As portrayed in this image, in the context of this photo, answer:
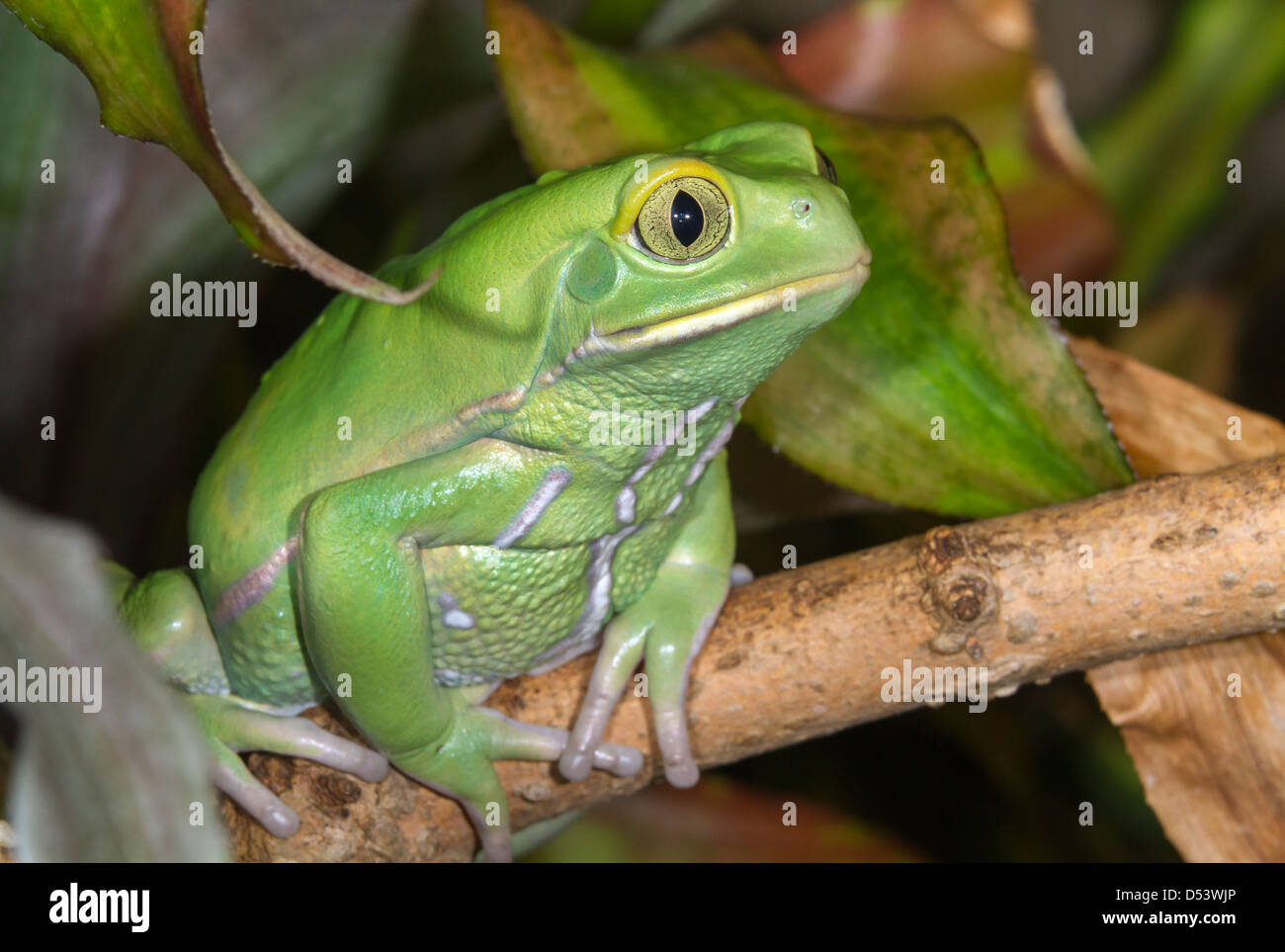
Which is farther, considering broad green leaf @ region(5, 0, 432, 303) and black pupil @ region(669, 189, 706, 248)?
black pupil @ region(669, 189, 706, 248)

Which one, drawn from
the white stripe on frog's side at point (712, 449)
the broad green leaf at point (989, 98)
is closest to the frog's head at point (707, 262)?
the white stripe on frog's side at point (712, 449)

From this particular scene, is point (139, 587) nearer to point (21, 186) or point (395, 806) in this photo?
point (395, 806)

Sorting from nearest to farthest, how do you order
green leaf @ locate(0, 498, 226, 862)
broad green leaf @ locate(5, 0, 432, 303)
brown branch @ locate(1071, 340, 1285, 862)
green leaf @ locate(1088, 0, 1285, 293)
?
1. green leaf @ locate(0, 498, 226, 862)
2. broad green leaf @ locate(5, 0, 432, 303)
3. brown branch @ locate(1071, 340, 1285, 862)
4. green leaf @ locate(1088, 0, 1285, 293)

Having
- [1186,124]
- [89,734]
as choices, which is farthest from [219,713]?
[1186,124]

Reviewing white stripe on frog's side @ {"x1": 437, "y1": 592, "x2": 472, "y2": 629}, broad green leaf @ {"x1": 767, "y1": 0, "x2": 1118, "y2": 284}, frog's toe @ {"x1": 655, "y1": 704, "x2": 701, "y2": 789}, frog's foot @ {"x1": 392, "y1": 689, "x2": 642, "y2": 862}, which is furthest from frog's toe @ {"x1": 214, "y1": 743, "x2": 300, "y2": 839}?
broad green leaf @ {"x1": 767, "y1": 0, "x2": 1118, "y2": 284}

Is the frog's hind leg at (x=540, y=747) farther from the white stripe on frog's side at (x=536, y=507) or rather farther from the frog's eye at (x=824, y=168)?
the frog's eye at (x=824, y=168)

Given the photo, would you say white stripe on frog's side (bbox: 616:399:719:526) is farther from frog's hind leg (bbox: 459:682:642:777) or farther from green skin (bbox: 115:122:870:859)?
frog's hind leg (bbox: 459:682:642:777)

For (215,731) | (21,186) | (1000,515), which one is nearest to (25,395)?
(21,186)
